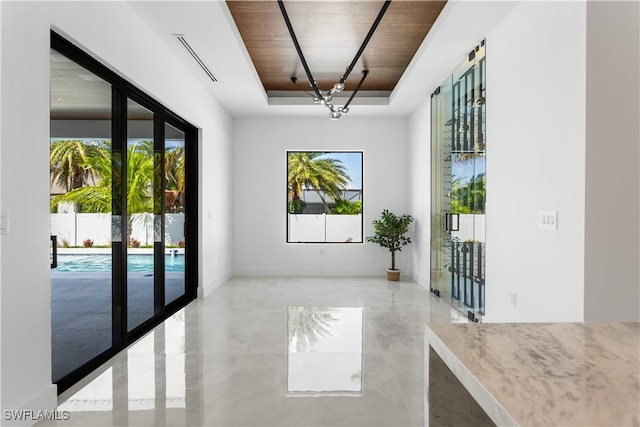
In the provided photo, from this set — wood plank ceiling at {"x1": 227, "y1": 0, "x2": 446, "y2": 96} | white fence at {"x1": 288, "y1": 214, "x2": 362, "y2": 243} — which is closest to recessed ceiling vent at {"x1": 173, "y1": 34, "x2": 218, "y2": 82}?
wood plank ceiling at {"x1": 227, "y1": 0, "x2": 446, "y2": 96}

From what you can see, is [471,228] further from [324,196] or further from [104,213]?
[104,213]

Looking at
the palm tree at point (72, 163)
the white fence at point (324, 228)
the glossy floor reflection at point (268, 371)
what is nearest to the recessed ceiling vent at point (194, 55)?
the palm tree at point (72, 163)

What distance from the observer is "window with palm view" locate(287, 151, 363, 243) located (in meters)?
7.20

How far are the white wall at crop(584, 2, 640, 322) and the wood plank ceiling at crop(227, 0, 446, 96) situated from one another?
1.57 metres

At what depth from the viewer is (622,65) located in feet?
A: 8.04

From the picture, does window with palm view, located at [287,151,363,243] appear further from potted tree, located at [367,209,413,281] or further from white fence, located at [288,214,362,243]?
potted tree, located at [367,209,413,281]

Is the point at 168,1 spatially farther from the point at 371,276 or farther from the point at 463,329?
the point at 371,276

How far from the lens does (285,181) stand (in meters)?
7.08

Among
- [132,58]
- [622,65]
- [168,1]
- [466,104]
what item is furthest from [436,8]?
[132,58]

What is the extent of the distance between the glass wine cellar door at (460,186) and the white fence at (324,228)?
183 cm

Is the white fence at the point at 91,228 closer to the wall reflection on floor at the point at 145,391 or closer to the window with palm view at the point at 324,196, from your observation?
the wall reflection on floor at the point at 145,391

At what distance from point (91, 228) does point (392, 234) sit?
180 inches

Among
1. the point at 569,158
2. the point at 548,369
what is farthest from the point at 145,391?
the point at 569,158

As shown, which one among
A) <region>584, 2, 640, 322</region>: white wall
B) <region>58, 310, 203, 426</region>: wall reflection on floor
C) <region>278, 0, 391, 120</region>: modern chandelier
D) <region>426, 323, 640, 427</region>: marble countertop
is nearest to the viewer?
<region>426, 323, 640, 427</region>: marble countertop
